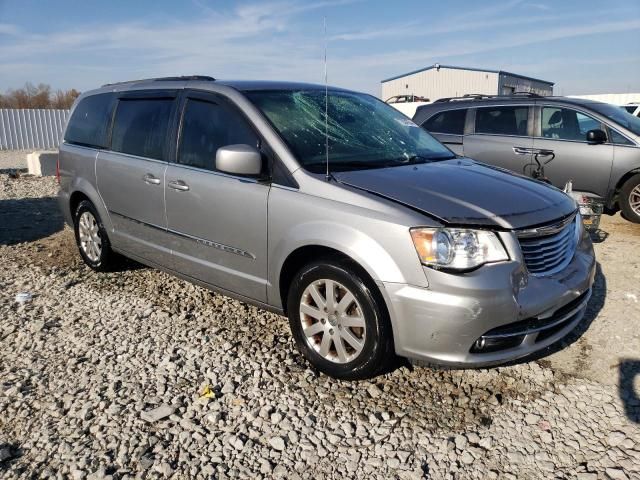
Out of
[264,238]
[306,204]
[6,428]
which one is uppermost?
[306,204]

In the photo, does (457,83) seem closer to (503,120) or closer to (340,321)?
(503,120)

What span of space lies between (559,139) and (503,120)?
850mm

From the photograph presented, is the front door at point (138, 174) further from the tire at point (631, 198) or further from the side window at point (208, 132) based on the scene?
the tire at point (631, 198)

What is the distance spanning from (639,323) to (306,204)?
9.12ft

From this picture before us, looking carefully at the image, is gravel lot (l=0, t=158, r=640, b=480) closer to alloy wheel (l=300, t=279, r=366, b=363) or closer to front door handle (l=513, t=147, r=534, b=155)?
alloy wheel (l=300, t=279, r=366, b=363)

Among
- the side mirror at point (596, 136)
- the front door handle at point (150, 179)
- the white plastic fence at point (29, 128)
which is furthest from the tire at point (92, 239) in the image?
the white plastic fence at point (29, 128)

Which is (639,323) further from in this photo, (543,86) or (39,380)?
(543,86)

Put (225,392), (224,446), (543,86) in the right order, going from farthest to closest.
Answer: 1. (543,86)
2. (225,392)
3. (224,446)

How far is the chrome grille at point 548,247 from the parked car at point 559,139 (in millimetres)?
4523

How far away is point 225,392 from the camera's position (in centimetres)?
311

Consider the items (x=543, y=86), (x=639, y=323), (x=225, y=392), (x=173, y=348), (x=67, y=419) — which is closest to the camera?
(x=67, y=419)

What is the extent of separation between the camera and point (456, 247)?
270cm

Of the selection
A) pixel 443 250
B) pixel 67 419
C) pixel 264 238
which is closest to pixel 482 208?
pixel 443 250

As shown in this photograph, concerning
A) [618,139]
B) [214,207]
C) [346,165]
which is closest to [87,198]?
[214,207]
